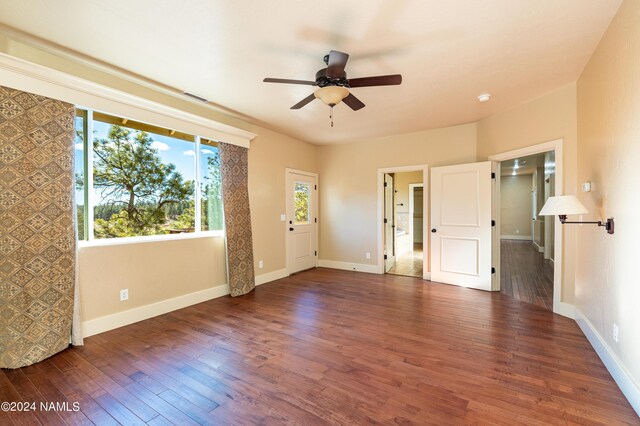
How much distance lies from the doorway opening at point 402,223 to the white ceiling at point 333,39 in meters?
2.36

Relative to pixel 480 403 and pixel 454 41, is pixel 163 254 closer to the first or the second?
pixel 480 403

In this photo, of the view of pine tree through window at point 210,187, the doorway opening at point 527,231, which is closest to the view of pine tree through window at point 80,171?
the view of pine tree through window at point 210,187

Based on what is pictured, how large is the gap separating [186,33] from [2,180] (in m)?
1.95

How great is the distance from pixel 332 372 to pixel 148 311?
2.46m

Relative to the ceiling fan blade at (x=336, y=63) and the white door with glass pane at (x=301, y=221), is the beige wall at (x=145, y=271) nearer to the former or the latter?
the white door with glass pane at (x=301, y=221)

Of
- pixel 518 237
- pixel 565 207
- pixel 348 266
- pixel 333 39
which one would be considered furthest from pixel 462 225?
pixel 518 237

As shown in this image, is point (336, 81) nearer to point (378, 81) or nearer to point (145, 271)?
point (378, 81)

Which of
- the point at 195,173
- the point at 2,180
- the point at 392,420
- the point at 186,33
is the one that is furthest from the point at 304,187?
the point at 392,420

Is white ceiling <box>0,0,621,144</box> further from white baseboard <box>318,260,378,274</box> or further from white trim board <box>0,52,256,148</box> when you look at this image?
white baseboard <box>318,260,378,274</box>

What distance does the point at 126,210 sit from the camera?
3215 millimetres

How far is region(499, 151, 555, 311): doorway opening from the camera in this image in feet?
14.8

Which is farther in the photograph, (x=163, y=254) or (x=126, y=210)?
(x=163, y=254)

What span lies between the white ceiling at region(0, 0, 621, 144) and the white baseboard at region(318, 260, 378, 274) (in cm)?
342

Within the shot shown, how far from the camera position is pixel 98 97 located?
9.29 feet
